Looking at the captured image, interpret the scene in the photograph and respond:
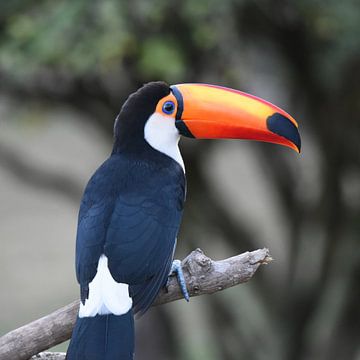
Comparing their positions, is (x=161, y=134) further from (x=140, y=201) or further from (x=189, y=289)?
(x=189, y=289)

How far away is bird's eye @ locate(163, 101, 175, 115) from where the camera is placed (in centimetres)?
A: 430

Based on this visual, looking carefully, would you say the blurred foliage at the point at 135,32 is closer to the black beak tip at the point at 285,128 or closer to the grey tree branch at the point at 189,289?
the black beak tip at the point at 285,128

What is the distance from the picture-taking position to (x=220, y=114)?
4.34 metres

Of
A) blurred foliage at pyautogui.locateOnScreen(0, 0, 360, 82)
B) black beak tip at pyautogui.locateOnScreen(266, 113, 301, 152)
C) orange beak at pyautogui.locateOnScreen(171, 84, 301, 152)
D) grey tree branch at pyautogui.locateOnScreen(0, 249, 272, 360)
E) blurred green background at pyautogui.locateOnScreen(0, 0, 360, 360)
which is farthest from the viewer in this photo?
blurred green background at pyautogui.locateOnScreen(0, 0, 360, 360)

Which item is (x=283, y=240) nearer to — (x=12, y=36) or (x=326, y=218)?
(x=326, y=218)

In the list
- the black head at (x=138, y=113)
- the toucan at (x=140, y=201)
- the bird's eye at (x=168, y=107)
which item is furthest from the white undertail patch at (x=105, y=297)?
the bird's eye at (x=168, y=107)

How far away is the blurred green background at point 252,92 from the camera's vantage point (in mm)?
5723

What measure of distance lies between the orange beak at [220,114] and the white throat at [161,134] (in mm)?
51

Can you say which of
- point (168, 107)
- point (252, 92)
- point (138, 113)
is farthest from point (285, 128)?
point (252, 92)

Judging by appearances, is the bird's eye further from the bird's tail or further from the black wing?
the bird's tail

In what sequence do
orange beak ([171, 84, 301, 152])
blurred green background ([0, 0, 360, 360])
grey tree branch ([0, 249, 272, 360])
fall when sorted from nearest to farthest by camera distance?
grey tree branch ([0, 249, 272, 360]), orange beak ([171, 84, 301, 152]), blurred green background ([0, 0, 360, 360])

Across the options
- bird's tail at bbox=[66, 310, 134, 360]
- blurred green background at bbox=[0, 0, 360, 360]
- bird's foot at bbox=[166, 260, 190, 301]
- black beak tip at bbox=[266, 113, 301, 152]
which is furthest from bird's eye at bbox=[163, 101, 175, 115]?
blurred green background at bbox=[0, 0, 360, 360]

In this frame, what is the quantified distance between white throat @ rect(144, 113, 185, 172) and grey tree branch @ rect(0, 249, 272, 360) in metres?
0.69

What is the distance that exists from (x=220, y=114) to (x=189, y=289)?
932mm
